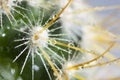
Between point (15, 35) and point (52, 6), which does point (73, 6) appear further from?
point (15, 35)

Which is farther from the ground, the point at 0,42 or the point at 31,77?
the point at 0,42

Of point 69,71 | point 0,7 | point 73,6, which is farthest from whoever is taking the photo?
point 73,6

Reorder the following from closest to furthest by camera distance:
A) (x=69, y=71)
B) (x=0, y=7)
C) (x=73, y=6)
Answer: (x=0, y=7) → (x=69, y=71) → (x=73, y=6)

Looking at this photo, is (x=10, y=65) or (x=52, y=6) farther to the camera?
(x=52, y=6)

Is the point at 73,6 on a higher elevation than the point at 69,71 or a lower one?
higher

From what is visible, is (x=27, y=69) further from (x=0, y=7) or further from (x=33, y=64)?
(x=0, y=7)

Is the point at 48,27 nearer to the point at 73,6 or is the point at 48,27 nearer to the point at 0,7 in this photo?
the point at 0,7

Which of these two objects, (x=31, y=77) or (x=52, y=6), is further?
(x=52, y=6)

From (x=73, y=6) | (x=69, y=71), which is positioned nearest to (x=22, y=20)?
(x=69, y=71)

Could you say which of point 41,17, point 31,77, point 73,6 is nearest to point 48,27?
point 41,17
